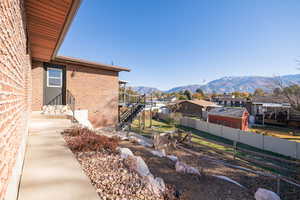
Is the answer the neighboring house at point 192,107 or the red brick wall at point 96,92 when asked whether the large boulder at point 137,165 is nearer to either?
the red brick wall at point 96,92

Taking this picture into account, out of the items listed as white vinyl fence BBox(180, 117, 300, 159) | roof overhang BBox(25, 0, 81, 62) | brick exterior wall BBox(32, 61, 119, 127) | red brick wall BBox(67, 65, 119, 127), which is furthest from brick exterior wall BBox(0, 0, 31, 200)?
white vinyl fence BBox(180, 117, 300, 159)

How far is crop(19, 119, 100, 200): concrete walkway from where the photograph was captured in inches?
77.4

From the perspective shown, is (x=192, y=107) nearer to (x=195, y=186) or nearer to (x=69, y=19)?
(x=195, y=186)

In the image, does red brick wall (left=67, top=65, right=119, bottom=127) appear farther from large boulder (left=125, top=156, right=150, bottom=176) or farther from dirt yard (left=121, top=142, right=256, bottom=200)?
large boulder (left=125, top=156, right=150, bottom=176)

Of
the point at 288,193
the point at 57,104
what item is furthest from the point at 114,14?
the point at 288,193

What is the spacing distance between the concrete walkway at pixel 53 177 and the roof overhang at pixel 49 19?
3.33 meters

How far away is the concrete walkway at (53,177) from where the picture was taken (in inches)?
77.4

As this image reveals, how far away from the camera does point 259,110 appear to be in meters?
24.1

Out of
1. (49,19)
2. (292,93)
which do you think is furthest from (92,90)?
(292,93)

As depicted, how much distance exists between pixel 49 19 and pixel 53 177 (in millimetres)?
3889

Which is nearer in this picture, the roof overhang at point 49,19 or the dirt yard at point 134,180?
the dirt yard at point 134,180

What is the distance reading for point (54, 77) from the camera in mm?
9977

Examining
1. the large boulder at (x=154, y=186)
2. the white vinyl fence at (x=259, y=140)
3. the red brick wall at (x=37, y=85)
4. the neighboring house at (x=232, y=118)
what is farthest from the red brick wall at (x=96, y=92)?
the neighboring house at (x=232, y=118)

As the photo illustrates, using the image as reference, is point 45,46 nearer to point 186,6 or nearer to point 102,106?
point 102,106
